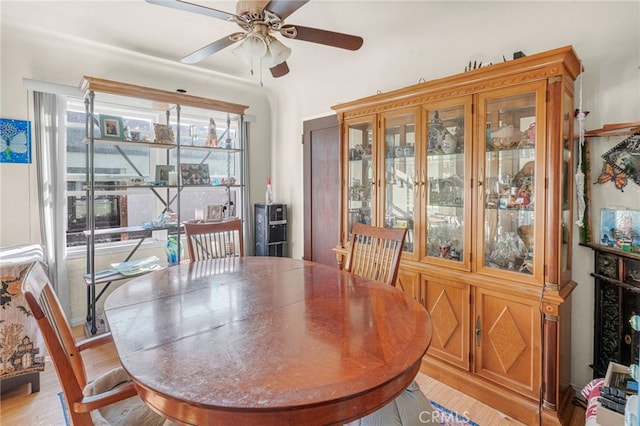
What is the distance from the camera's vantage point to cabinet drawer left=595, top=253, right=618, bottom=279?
186 centimetres

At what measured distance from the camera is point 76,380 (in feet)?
3.50

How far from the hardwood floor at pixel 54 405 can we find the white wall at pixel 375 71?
65 centimetres

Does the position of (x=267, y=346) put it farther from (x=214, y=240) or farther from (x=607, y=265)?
(x=607, y=265)

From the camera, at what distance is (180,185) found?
3.29 metres

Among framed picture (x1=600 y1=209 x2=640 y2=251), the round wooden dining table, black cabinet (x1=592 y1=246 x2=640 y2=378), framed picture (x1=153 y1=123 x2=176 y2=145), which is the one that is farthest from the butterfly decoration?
framed picture (x1=153 y1=123 x2=176 y2=145)

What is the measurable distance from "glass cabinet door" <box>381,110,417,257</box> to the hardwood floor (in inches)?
37.1

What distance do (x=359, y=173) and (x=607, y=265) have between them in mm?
1779

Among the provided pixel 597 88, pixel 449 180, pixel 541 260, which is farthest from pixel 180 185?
pixel 597 88

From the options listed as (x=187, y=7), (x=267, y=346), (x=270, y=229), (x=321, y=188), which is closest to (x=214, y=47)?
(x=187, y=7)

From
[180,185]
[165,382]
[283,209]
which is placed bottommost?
[165,382]

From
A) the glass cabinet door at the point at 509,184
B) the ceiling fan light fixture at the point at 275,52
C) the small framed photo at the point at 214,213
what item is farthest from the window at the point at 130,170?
the glass cabinet door at the point at 509,184

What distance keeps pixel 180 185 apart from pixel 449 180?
8.25ft

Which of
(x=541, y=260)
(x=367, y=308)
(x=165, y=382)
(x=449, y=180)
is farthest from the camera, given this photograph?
(x=449, y=180)

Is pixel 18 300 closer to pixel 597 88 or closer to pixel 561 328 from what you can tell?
pixel 561 328
